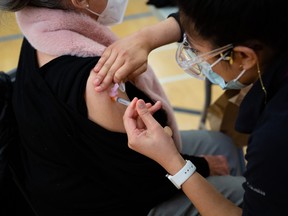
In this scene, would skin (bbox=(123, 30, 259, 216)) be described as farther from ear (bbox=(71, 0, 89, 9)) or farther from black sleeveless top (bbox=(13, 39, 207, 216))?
ear (bbox=(71, 0, 89, 9))

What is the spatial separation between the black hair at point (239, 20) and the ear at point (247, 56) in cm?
1

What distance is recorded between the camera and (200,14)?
2.22 feet

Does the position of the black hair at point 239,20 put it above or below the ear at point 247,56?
above

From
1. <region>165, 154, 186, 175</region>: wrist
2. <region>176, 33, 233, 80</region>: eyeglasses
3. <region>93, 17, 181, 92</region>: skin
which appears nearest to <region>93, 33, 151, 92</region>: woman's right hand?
<region>93, 17, 181, 92</region>: skin

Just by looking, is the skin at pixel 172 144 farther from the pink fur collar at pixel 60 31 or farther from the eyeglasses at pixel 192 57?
the pink fur collar at pixel 60 31

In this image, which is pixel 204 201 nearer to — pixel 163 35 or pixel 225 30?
pixel 225 30

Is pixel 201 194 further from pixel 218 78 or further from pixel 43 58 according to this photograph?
pixel 43 58

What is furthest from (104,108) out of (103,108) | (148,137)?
(148,137)

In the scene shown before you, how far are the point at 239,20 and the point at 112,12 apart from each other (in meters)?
0.48

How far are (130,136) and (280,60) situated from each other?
36 cm

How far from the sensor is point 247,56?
723mm

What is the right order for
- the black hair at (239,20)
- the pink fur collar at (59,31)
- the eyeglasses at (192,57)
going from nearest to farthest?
the black hair at (239,20), the eyeglasses at (192,57), the pink fur collar at (59,31)

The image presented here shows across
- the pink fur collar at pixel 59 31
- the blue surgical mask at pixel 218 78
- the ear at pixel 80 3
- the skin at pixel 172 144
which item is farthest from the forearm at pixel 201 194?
the ear at pixel 80 3

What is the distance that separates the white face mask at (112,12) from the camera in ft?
3.33
